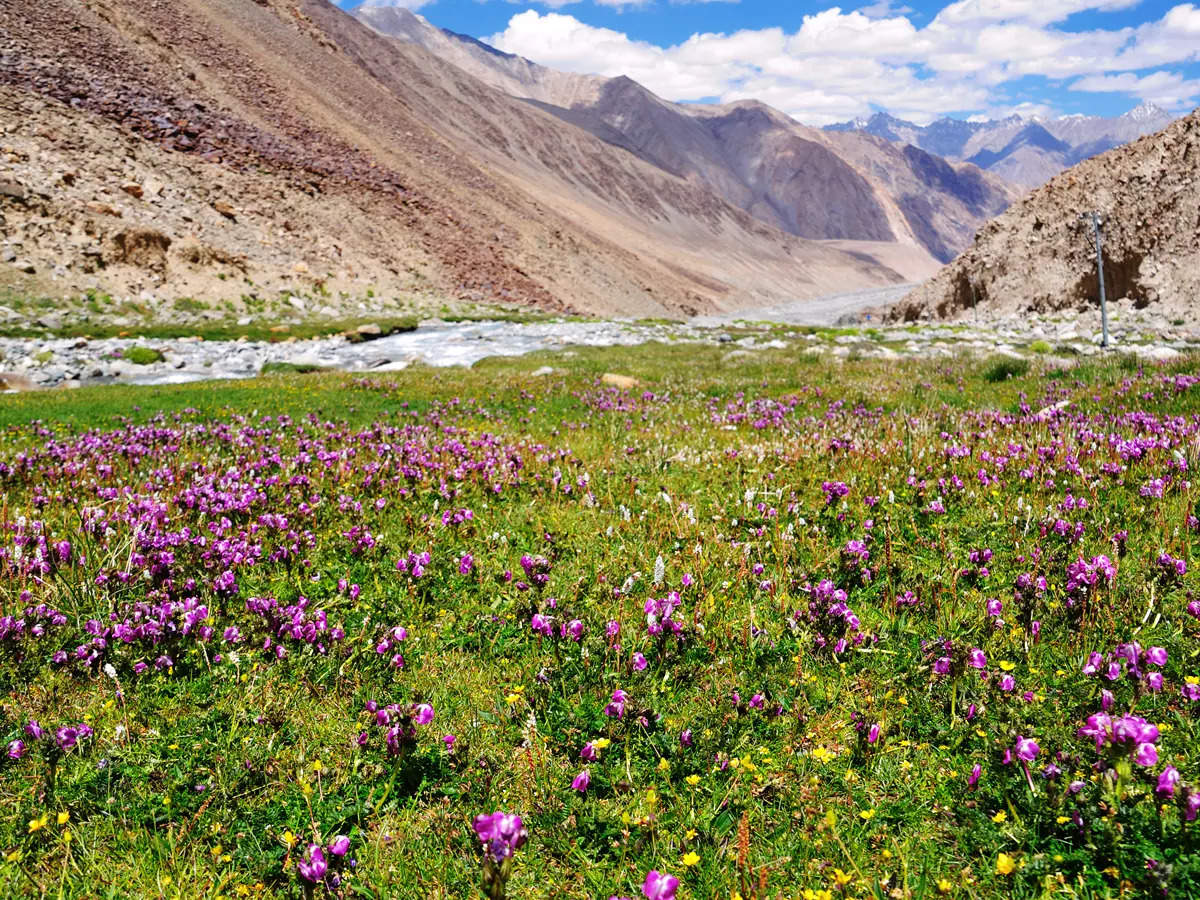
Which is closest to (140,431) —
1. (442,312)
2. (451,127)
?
(442,312)

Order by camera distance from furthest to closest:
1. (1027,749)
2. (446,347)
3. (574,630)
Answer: (446,347) < (574,630) < (1027,749)

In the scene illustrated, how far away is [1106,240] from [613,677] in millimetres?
50837

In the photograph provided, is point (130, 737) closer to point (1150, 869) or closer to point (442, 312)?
point (1150, 869)

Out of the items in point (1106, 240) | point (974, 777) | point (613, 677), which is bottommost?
point (974, 777)

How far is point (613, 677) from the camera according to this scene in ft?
13.1

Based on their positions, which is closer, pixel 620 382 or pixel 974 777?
pixel 974 777

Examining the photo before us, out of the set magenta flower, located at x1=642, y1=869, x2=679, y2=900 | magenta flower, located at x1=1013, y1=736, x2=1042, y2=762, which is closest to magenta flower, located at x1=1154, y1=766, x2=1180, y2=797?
magenta flower, located at x1=1013, y1=736, x2=1042, y2=762

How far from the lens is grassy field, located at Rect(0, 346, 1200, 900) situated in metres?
2.79

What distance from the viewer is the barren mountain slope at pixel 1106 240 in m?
38.3

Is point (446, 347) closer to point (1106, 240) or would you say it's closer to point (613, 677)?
point (613, 677)

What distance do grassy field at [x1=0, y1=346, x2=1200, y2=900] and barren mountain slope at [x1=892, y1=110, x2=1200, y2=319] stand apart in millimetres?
42091

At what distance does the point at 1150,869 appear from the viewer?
2424 millimetres

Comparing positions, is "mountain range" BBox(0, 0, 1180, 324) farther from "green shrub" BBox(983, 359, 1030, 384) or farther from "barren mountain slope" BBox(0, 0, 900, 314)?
"green shrub" BBox(983, 359, 1030, 384)

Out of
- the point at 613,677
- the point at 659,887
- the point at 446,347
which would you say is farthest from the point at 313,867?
the point at 446,347
